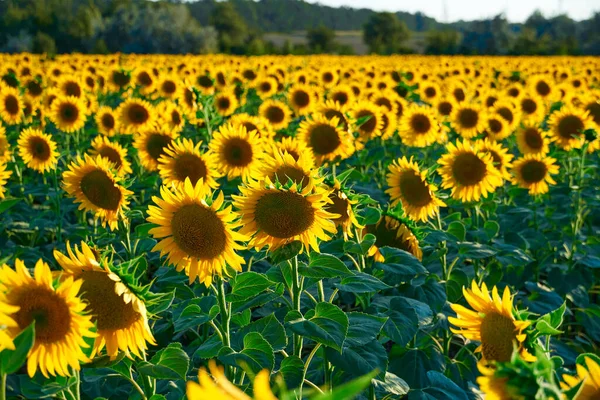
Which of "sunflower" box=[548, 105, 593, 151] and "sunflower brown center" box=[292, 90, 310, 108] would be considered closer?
"sunflower" box=[548, 105, 593, 151]

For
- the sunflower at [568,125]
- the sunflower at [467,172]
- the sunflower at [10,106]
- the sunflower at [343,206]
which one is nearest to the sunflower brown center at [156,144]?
the sunflower at [467,172]

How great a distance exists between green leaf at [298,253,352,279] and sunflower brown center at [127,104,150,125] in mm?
4932

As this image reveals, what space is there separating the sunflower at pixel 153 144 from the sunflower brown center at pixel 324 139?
1258 millimetres

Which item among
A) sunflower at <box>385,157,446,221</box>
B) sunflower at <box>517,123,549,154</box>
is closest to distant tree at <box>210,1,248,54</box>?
sunflower at <box>517,123,549,154</box>

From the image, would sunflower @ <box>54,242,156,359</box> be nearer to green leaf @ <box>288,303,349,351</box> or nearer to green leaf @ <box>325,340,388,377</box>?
green leaf @ <box>288,303,349,351</box>

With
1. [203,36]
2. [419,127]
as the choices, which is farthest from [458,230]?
[203,36]

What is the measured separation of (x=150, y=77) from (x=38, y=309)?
9497mm

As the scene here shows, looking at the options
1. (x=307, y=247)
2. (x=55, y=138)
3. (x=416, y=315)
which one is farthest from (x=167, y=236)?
(x=55, y=138)

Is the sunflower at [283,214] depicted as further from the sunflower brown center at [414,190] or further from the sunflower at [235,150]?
the sunflower at [235,150]

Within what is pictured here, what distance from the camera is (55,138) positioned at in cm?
929

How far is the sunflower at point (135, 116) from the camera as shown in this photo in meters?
6.98

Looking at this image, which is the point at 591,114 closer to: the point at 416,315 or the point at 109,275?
the point at 416,315

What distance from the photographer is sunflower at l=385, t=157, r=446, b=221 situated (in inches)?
158

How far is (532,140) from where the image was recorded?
646 cm
